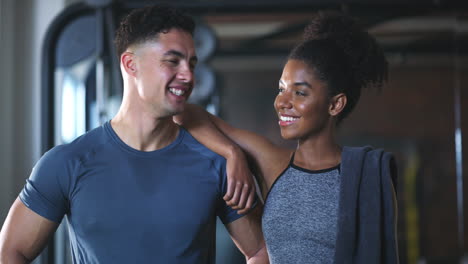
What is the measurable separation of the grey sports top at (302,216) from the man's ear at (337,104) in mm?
134

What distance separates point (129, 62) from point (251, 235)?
51 centimetres

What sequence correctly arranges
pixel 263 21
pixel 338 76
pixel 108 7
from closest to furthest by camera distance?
pixel 338 76, pixel 108 7, pixel 263 21

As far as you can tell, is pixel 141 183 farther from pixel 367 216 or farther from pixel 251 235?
pixel 367 216

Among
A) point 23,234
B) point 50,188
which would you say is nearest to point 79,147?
point 50,188

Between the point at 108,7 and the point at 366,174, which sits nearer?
Answer: the point at 366,174

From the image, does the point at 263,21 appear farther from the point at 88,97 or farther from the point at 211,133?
the point at 211,133

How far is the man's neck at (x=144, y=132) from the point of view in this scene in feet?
4.15

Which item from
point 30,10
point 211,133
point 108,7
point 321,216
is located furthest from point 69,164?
point 30,10

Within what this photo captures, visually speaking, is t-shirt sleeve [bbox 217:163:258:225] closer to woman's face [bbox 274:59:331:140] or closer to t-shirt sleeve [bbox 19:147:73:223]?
woman's face [bbox 274:59:331:140]

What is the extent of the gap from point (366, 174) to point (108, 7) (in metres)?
1.21

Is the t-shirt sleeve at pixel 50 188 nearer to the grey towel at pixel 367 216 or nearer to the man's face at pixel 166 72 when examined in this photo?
the man's face at pixel 166 72

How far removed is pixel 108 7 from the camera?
1.96 meters

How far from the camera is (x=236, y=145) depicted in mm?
1286

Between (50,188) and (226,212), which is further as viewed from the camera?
(226,212)
